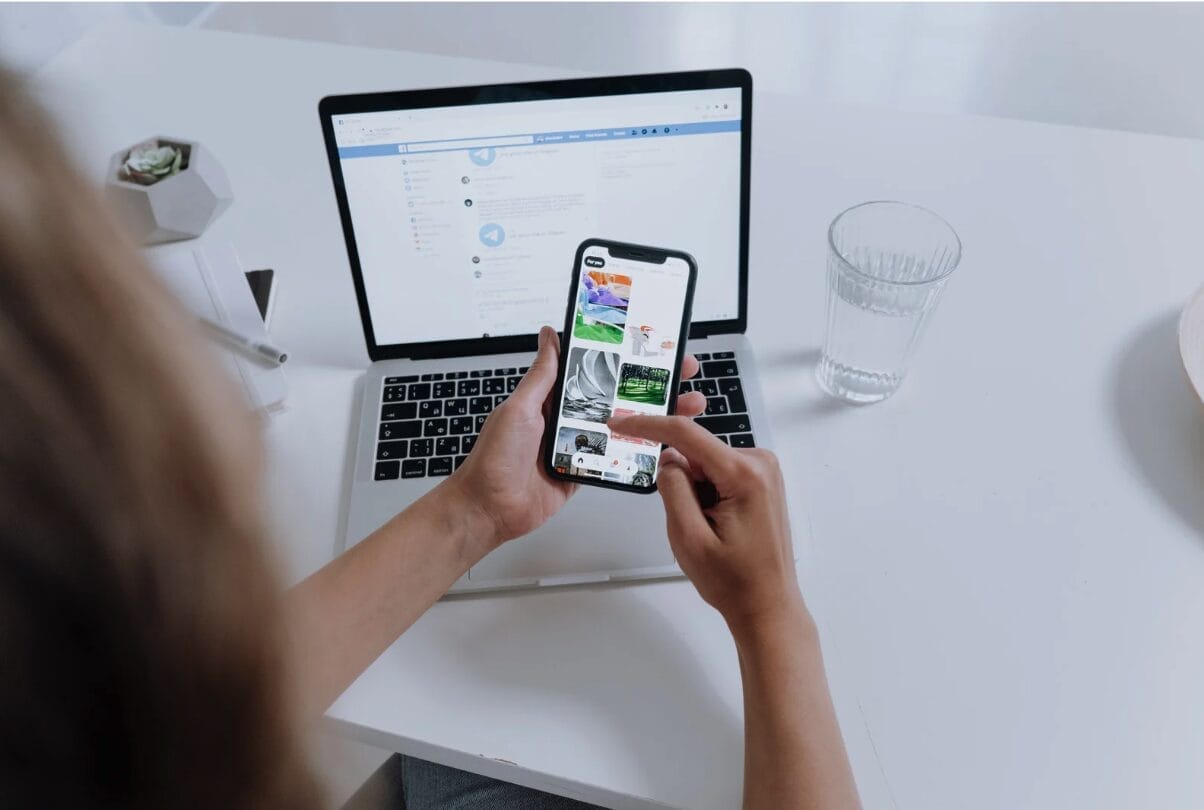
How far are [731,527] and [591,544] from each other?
0.13 meters

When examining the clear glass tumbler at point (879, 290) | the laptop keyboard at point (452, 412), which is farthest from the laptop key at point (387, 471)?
the clear glass tumbler at point (879, 290)

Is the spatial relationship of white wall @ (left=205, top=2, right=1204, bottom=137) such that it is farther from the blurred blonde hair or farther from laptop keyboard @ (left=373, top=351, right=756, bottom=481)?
the blurred blonde hair

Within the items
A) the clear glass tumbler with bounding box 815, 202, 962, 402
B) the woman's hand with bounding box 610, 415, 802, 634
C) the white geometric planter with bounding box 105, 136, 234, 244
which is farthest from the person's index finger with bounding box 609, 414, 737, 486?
the white geometric planter with bounding box 105, 136, 234, 244

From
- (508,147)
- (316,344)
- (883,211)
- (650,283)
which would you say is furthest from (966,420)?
(316,344)

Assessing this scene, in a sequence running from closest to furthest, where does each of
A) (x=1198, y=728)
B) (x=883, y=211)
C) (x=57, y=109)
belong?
1. (x=57, y=109)
2. (x=1198, y=728)
3. (x=883, y=211)

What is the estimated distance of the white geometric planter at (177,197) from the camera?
3.02ft

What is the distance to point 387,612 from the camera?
632 millimetres

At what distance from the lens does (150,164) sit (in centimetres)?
93

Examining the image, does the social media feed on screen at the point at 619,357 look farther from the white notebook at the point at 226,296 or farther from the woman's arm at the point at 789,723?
the white notebook at the point at 226,296

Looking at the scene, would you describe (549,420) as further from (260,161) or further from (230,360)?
(260,161)

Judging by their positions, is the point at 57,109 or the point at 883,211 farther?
the point at 883,211

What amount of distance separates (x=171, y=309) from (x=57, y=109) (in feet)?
0.25

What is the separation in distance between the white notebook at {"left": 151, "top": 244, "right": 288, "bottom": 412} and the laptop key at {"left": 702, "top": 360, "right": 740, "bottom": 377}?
384 mm

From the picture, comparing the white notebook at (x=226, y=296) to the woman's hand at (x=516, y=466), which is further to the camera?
the white notebook at (x=226, y=296)
